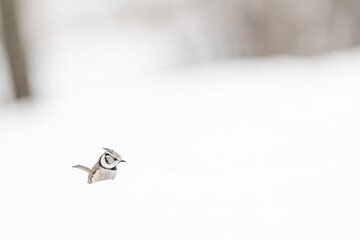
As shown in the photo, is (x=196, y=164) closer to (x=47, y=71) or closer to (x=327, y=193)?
(x=327, y=193)

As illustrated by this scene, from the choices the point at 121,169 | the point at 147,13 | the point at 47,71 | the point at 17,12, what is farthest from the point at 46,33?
the point at 121,169

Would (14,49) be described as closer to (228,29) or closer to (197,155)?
(197,155)

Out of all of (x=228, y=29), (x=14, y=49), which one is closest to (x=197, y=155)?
(x=14, y=49)

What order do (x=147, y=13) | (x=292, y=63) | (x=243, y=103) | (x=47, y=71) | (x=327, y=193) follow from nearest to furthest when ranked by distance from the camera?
1. (x=327, y=193)
2. (x=243, y=103)
3. (x=292, y=63)
4. (x=47, y=71)
5. (x=147, y=13)

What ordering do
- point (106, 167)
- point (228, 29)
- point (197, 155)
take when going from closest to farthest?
point (106, 167) → point (197, 155) → point (228, 29)

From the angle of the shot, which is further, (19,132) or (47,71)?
(47,71)
